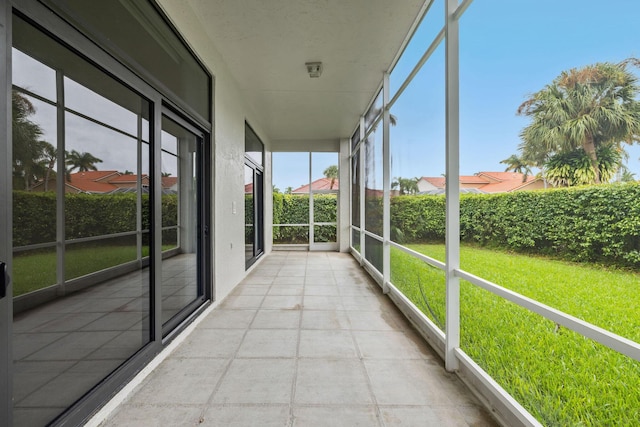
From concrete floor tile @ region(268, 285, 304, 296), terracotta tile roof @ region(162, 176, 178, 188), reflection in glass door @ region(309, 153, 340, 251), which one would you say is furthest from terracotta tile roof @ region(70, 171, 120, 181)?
reflection in glass door @ region(309, 153, 340, 251)

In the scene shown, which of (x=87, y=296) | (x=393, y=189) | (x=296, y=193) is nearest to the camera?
(x=87, y=296)

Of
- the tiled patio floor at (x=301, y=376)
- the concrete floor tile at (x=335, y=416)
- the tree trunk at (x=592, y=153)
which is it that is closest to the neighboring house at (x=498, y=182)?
the tree trunk at (x=592, y=153)

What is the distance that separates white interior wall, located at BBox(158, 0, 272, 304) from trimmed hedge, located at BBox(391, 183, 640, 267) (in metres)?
2.63

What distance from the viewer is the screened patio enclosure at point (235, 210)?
1.32m

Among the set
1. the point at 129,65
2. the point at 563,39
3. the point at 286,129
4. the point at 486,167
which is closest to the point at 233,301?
the point at 129,65

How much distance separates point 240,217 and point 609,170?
4.20 m

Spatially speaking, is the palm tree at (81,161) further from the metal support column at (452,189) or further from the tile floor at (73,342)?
the metal support column at (452,189)

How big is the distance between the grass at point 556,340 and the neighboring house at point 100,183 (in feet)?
8.18

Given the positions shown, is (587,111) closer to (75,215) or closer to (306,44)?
(75,215)

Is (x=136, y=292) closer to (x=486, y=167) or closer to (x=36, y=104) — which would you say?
Answer: (x=36, y=104)

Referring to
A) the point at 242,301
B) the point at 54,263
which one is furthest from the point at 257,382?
the point at 242,301

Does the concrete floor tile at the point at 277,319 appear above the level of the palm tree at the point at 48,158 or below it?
below

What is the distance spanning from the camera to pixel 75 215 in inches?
67.8

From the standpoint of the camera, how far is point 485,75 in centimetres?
213
